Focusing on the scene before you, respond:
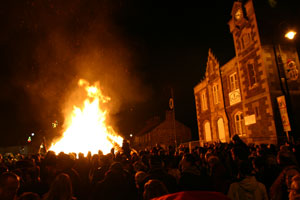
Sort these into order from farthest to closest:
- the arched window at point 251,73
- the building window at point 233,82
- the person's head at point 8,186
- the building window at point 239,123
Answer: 1. the building window at point 233,82
2. the building window at point 239,123
3. the arched window at point 251,73
4. the person's head at point 8,186

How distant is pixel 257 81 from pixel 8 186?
63.8 ft

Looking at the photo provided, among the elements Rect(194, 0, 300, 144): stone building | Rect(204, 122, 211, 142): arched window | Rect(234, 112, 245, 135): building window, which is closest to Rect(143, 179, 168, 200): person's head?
Rect(194, 0, 300, 144): stone building

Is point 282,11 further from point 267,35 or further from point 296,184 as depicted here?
point 296,184

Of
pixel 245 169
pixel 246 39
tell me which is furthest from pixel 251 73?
pixel 245 169

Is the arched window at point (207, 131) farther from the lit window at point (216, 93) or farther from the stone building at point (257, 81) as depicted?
the lit window at point (216, 93)

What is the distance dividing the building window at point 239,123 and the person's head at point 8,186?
21585mm

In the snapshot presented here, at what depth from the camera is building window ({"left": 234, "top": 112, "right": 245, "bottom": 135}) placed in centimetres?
2215

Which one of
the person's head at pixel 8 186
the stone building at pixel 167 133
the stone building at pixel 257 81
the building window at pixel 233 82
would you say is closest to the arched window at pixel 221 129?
the stone building at pixel 257 81

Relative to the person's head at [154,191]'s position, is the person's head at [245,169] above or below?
above

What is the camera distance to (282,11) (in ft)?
64.2

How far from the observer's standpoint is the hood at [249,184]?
4.05m

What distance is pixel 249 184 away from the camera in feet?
13.3

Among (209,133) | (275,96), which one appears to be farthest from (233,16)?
(209,133)

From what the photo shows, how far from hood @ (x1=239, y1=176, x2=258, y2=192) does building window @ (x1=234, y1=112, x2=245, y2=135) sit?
19277 mm
